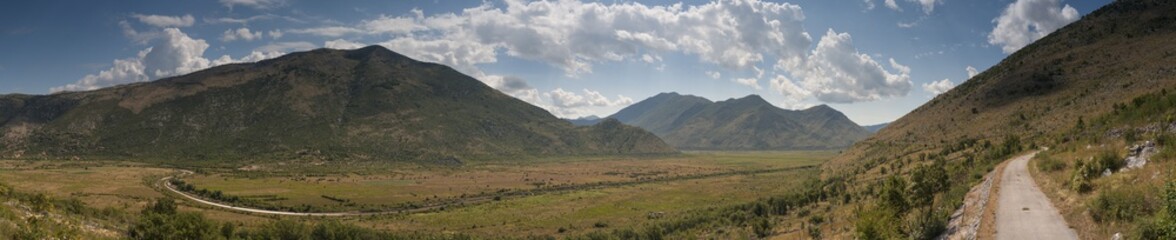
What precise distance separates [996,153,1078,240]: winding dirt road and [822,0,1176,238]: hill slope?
10.9ft

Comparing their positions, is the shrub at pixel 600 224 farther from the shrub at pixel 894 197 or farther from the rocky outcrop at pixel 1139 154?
the rocky outcrop at pixel 1139 154

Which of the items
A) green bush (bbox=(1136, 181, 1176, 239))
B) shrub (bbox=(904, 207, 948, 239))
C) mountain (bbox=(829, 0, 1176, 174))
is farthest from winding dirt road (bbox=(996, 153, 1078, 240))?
mountain (bbox=(829, 0, 1176, 174))

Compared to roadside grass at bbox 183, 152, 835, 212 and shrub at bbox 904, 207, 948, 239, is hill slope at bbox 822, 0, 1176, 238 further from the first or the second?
roadside grass at bbox 183, 152, 835, 212

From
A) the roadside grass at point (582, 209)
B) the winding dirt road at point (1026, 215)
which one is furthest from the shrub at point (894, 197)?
the roadside grass at point (582, 209)

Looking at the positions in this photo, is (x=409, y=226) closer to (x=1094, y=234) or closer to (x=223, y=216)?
(x=223, y=216)

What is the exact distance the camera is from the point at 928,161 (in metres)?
61.9

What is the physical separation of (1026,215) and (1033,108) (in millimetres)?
60421

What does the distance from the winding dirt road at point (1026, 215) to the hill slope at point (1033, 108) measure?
131 inches

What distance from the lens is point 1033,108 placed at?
2731 inches

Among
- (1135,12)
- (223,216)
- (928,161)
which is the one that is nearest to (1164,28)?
(1135,12)

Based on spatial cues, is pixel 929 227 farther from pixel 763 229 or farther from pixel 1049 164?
pixel 763 229

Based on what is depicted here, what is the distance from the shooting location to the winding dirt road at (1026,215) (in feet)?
67.1

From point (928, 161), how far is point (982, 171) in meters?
23.5

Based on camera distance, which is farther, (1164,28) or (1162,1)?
(1162,1)
